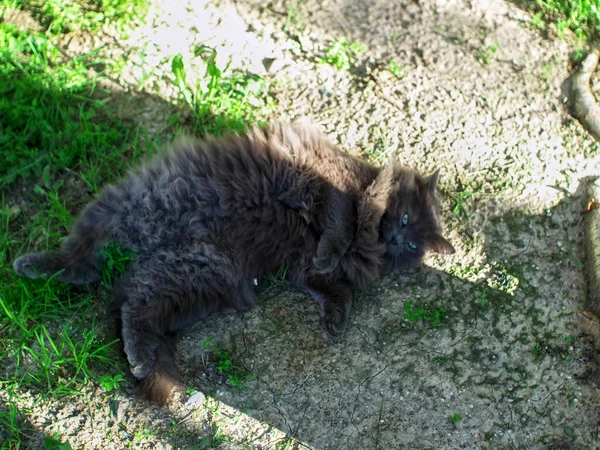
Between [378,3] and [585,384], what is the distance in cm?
305

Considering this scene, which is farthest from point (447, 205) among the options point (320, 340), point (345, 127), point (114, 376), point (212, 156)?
point (114, 376)

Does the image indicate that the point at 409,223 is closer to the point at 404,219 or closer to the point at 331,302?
the point at 404,219

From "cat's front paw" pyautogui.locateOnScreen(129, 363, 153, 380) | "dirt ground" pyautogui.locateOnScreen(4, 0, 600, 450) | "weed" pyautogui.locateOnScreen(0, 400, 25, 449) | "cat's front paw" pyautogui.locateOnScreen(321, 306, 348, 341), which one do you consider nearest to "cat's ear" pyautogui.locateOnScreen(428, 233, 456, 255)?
"dirt ground" pyautogui.locateOnScreen(4, 0, 600, 450)

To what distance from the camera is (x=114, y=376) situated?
9.85ft

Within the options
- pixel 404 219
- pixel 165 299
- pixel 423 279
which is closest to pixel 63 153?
pixel 165 299

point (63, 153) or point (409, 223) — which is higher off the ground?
point (63, 153)

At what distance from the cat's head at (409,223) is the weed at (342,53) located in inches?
40.1

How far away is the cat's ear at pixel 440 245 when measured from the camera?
3.34 metres

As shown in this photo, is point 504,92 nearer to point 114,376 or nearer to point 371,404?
point 371,404

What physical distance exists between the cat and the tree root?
134 centimetres

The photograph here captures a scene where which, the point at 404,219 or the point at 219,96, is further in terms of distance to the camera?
the point at 219,96

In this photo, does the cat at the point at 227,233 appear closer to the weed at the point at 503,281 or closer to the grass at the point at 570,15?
the weed at the point at 503,281

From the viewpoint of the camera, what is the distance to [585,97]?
12.6 ft

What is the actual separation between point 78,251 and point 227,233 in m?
0.87
